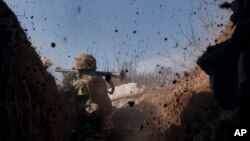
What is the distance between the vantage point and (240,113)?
4715mm

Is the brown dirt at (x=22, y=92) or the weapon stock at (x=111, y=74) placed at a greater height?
the weapon stock at (x=111, y=74)

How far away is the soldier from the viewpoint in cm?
968

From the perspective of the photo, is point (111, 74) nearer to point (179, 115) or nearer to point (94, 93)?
point (94, 93)

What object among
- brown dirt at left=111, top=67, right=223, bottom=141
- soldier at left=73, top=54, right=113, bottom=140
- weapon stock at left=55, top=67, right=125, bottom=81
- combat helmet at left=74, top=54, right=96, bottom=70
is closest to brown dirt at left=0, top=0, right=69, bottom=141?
brown dirt at left=111, top=67, right=223, bottom=141

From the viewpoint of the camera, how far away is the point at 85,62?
35.9ft

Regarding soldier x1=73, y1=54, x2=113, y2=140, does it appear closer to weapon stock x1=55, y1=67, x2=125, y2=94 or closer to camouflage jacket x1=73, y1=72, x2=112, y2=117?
camouflage jacket x1=73, y1=72, x2=112, y2=117

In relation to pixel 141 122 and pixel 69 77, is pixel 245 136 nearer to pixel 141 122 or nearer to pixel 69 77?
pixel 141 122

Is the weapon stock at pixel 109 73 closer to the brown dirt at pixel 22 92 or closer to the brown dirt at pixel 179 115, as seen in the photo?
the brown dirt at pixel 179 115

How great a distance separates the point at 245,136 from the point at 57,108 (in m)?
3.23

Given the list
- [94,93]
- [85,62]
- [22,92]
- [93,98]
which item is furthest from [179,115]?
[85,62]

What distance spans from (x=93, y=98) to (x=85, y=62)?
1.33 m

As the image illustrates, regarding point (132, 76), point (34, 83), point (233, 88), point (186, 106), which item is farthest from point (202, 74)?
point (132, 76)

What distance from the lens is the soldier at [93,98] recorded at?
9680mm

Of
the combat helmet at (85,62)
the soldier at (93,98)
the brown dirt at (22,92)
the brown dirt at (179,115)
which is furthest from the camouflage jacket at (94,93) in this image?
the brown dirt at (22,92)
